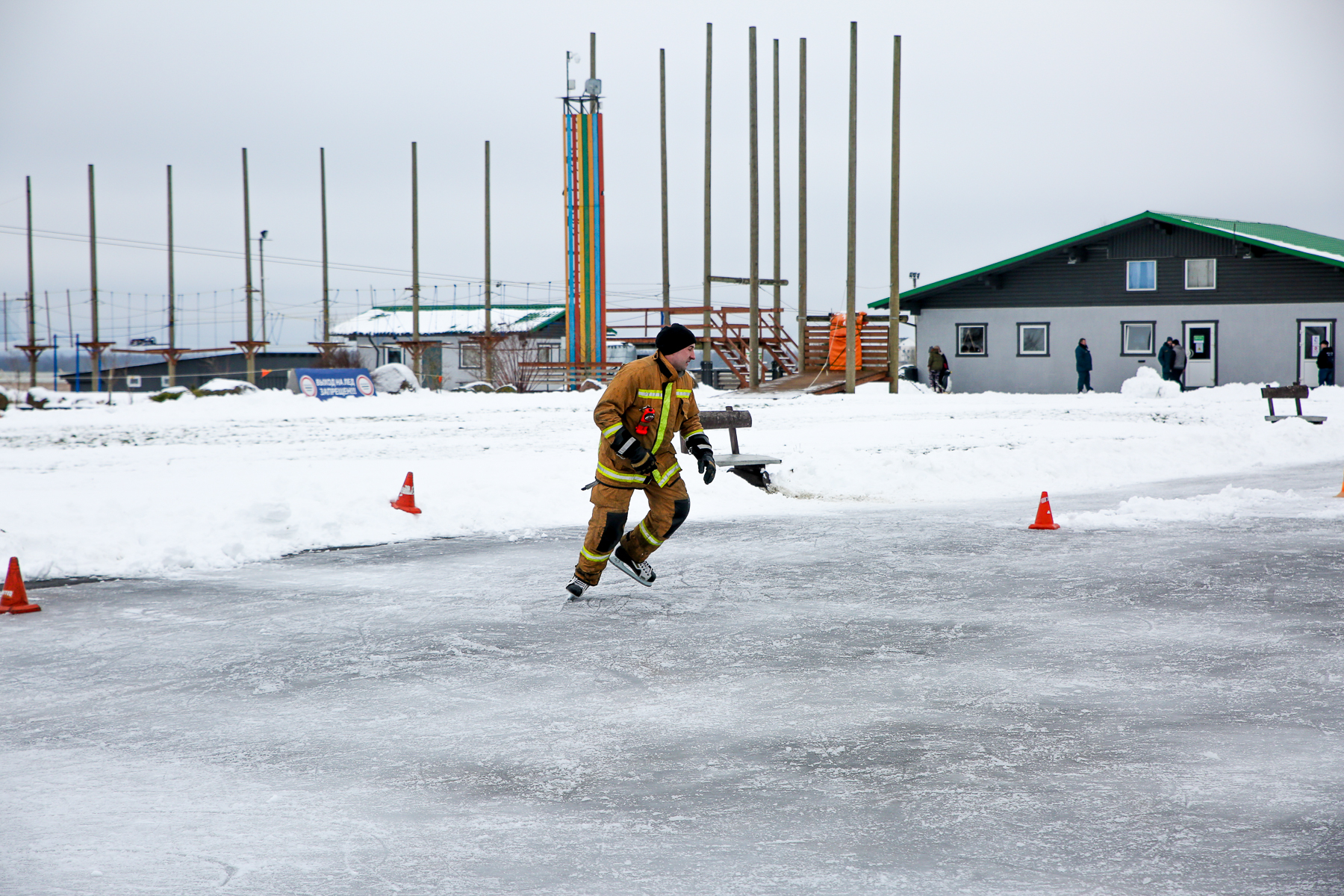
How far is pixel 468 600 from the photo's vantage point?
717 cm

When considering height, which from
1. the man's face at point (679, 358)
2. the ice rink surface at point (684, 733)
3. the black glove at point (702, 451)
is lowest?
the ice rink surface at point (684, 733)

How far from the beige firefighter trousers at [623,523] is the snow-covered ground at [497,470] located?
2994 millimetres

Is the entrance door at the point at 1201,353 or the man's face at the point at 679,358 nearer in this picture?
the man's face at the point at 679,358

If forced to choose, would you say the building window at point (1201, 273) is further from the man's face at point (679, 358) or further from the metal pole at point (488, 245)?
the man's face at point (679, 358)

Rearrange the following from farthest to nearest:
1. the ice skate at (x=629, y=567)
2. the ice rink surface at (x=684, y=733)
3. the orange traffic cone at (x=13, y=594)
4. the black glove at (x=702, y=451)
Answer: the ice skate at (x=629, y=567) < the black glove at (x=702, y=451) < the orange traffic cone at (x=13, y=594) < the ice rink surface at (x=684, y=733)

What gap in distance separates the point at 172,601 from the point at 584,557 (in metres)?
2.54

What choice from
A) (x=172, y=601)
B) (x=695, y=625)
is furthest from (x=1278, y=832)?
(x=172, y=601)

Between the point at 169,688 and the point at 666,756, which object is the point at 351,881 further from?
the point at 169,688

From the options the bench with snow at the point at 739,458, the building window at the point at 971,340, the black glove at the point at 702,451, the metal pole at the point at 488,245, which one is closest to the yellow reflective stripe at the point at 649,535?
the black glove at the point at 702,451

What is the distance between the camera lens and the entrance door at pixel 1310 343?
34.0m

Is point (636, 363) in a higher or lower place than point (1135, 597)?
A: higher

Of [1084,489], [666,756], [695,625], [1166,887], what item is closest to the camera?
[1166,887]

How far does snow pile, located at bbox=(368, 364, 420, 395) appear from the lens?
3884 centimetres

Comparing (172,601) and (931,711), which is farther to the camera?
(172,601)
